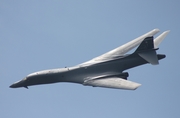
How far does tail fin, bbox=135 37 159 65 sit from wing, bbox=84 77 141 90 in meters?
4.73

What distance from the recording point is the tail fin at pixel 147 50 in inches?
1709

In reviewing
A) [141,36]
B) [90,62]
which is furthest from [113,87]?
[141,36]

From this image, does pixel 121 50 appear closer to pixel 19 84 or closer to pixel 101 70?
pixel 101 70

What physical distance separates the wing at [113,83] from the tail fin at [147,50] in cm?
473

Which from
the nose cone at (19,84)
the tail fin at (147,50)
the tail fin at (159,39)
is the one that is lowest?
the nose cone at (19,84)

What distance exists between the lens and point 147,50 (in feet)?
145

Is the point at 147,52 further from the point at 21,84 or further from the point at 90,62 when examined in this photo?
the point at 21,84

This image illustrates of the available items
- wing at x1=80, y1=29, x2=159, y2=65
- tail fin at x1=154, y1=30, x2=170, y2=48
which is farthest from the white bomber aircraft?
tail fin at x1=154, y1=30, x2=170, y2=48

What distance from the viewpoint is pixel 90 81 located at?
4231 cm

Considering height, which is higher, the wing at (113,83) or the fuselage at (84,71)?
the fuselage at (84,71)

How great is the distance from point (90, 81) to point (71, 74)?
112 inches

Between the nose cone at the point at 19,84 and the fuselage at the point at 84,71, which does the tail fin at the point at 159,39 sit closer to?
the fuselage at the point at 84,71

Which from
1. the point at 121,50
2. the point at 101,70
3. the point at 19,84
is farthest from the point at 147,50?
the point at 19,84

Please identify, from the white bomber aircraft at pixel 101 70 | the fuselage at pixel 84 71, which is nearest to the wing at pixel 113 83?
the white bomber aircraft at pixel 101 70
